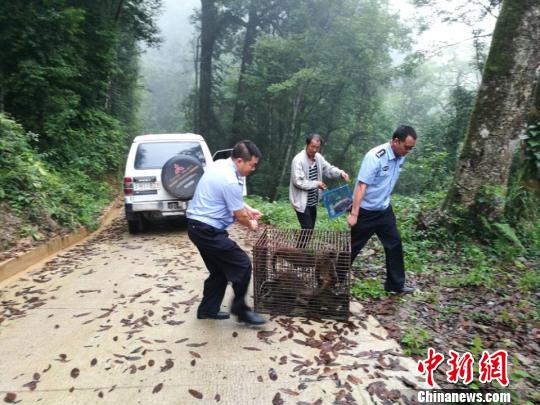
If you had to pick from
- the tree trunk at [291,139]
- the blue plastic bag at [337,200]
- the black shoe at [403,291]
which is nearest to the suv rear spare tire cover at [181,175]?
the blue plastic bag at [337,200]

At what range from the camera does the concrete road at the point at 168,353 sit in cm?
273

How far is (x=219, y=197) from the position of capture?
136 inches

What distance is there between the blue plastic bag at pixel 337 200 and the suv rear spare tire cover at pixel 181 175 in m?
2.58

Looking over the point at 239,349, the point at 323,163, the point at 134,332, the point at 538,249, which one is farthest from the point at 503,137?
the point at 134,332

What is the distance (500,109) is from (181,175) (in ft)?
16.7

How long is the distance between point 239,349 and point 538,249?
471 centimetres

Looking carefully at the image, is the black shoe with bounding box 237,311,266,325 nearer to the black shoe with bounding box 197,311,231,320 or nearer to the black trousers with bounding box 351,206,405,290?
the black shoe with bounding box 197,311,231,320

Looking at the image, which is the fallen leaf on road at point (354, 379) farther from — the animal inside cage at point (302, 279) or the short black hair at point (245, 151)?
the short black hair at point (245, 151)

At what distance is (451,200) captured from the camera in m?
5.91

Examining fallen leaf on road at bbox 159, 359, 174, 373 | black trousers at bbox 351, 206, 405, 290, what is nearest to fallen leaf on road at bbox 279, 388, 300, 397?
fallen leaf on road at bbox 159, 359, 174, 373

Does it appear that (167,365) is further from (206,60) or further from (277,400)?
(206,60)

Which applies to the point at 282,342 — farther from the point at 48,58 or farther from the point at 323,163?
the point at 48,58
